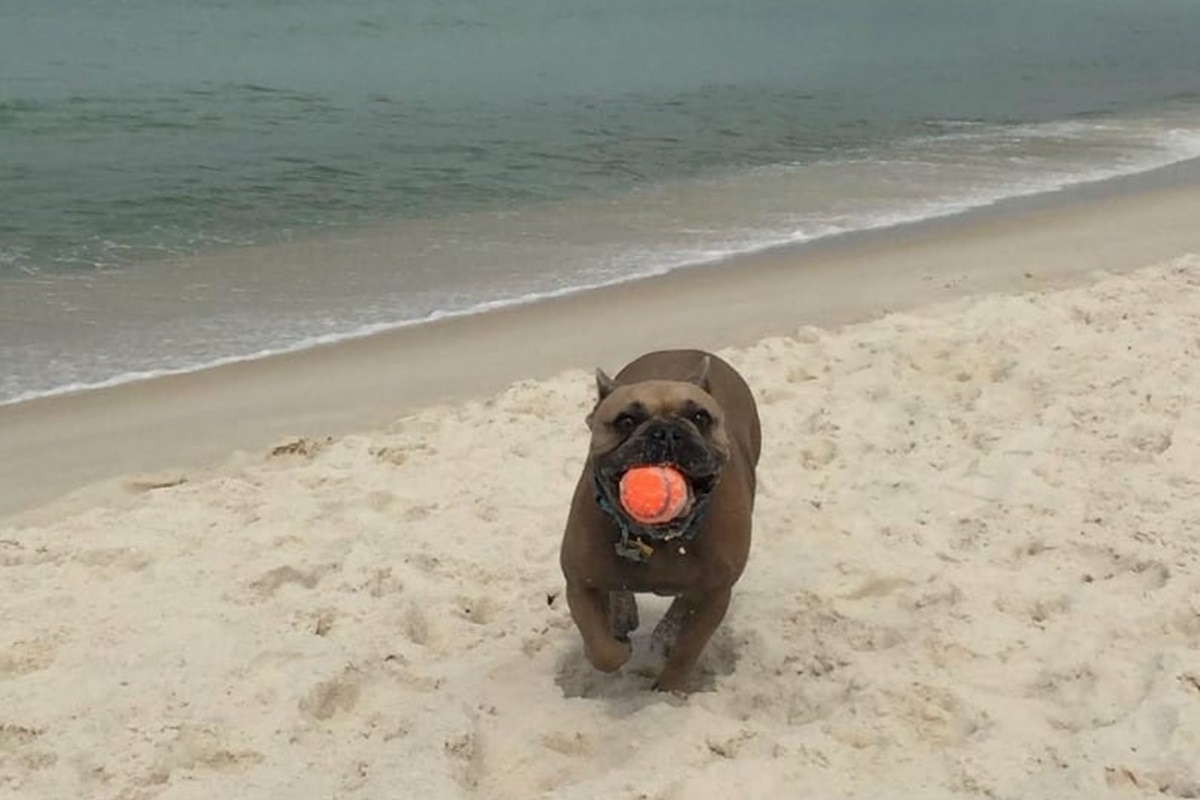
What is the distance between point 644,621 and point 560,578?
37 centimetres

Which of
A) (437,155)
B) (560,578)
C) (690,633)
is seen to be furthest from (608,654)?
(437,155)

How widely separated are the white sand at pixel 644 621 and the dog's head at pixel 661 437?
772 millimetres

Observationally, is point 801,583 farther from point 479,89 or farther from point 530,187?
point 479,89

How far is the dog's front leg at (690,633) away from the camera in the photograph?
3934mm

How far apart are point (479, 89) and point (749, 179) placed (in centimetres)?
707

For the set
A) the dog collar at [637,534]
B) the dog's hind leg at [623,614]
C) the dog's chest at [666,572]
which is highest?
the dog collar at [637,534]

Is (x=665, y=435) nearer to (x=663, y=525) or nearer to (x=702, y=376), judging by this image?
(x=663, y=525)

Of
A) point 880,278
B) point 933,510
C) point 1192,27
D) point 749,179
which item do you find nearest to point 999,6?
point 1192,27

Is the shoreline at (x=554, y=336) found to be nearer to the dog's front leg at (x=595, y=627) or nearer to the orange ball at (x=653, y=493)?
the dog's front leg at (x=595, y=627)

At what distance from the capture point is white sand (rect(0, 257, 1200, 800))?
369 cm

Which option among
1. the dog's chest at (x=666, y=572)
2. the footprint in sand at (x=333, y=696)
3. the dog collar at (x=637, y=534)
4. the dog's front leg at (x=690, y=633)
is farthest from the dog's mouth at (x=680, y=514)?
the footprint in sand at (x=333, y=696)

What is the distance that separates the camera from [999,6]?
4609 cm

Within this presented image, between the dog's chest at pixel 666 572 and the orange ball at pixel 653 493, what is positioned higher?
the orange ball at pixel 653 493

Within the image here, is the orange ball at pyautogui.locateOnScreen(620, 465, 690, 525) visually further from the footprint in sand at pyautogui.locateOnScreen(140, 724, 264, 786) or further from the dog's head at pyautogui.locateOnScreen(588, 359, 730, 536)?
the footprint in sand at pyautogui.locateOnScreen(140, 724, 264, 786)
